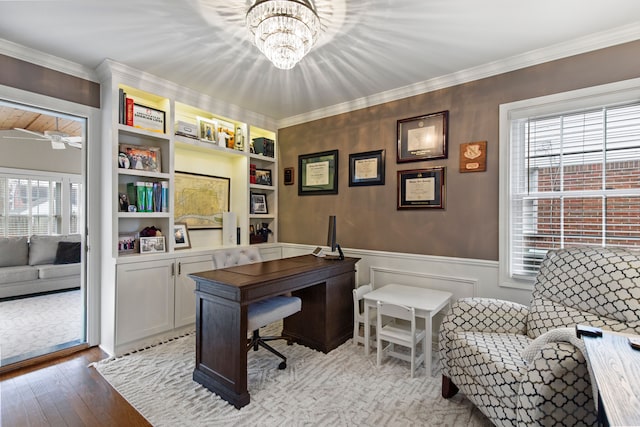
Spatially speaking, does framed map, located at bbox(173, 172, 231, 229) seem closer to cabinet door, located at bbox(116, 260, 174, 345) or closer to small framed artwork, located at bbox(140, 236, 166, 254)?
small framed artwork, located at bbox(140, 236, 166, 254)

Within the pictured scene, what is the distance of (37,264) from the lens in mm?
4828

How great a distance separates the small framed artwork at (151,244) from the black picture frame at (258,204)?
1.32 m

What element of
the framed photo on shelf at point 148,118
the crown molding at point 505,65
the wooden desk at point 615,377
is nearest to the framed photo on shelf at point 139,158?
the framed photo on shelf at point 148,118

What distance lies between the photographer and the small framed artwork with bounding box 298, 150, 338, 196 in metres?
3.86

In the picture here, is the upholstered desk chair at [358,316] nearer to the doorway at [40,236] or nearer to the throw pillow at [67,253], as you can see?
the doorway at [40,236]

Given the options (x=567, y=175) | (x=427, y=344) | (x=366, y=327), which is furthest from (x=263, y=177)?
(x=567, y=175)

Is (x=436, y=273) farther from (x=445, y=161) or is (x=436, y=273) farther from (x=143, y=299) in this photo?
(x=143, y=299)

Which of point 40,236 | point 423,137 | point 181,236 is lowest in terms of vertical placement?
point 40,236

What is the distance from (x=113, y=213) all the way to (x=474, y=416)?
130 inches

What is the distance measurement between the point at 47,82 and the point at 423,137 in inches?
138

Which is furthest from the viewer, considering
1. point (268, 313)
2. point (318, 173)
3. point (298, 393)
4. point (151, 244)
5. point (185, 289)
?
point (318, 173)

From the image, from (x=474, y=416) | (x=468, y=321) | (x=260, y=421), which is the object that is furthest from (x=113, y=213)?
(x=474, y=416)

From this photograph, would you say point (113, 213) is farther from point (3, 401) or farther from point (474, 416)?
point (474, 416)

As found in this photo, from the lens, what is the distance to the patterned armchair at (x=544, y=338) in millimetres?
1439
